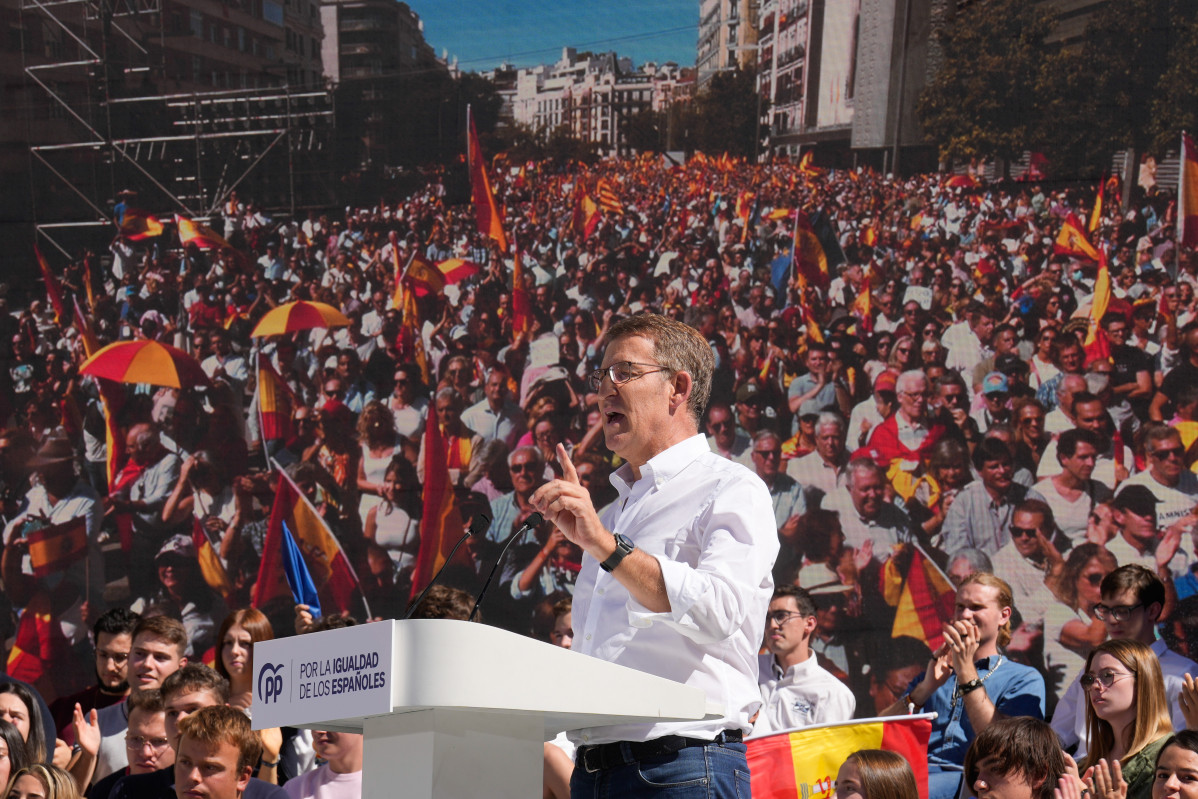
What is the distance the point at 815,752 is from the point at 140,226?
4354 millimetres

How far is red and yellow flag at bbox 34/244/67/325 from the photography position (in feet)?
18.9

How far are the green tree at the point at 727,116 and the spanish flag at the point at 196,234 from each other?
2306mm

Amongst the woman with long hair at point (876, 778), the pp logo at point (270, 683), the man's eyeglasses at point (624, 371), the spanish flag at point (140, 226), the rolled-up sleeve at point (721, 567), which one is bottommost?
the woman with long hair at point (876, 778)

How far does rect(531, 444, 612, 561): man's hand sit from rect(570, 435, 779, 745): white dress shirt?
0.09 metres

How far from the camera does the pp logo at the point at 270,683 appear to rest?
134 centimetres

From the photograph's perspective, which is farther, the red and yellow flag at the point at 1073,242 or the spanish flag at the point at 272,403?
the spanish flag at the point at 272,403

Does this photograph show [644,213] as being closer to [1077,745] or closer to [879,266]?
[879,266]

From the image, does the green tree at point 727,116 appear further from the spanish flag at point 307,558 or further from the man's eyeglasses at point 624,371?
the man's eyeglasses at point 624,371

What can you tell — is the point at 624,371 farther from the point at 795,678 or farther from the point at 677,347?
the point at 795,678

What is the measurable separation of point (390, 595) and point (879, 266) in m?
2.52

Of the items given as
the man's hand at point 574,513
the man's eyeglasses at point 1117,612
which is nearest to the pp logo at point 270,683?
the man's hand at point 574,513

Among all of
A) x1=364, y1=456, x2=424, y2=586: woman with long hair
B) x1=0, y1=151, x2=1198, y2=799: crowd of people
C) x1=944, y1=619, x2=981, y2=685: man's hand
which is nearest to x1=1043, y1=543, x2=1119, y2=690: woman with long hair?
x1=0, y1=151, x2=1198, y2=799: crowd of people

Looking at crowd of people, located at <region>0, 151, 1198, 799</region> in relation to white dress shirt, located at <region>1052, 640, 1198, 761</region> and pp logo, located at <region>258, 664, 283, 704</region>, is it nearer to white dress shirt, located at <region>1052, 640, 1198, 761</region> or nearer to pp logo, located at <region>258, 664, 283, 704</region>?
white dress shirt, located at <region>1052, 640, 1198, 761</region>

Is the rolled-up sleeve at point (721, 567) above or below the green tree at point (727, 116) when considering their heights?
below
